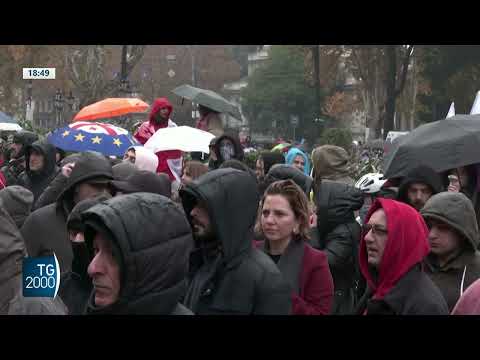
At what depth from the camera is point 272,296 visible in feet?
13.1

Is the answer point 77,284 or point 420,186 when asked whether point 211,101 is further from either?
point 77,284

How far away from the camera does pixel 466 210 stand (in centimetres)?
502

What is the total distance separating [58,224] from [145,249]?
2.61 m

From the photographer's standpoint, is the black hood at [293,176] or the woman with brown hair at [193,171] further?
the woman with brown hair at [193,171]

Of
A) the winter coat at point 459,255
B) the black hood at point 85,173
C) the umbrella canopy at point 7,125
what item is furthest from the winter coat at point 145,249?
the umbrella canopy at point 7,125

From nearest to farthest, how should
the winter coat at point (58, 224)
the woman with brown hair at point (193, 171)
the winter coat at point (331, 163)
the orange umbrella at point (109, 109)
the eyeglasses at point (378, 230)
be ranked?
the eyeglasses at point (378, 230) < the winter coat at point (58, 224) < the woman with brown hair at point (193, 171) < the winter coat at point (331, 163) < the orange umbrella at point (109, 109)

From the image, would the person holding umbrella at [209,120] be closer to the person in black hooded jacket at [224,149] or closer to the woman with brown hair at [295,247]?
the person in black hooded jacket at [224,149]

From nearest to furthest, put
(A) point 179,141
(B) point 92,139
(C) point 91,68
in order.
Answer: (B) point 92,139, (A) point 179,141, (C) point 91,68

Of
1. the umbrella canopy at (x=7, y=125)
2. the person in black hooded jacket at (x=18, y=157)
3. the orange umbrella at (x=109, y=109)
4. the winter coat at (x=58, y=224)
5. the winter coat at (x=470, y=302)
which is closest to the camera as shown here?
the winter coat at (x=470, y=302)

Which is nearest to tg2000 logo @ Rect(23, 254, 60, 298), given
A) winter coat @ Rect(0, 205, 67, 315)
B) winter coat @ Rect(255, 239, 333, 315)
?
winter coat @ Rect(0, 205, 67, 315)

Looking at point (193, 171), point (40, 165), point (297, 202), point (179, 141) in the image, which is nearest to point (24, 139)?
point (179, 141)

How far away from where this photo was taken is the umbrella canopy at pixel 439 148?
7.18 m

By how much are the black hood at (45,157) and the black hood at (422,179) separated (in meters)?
3.39
